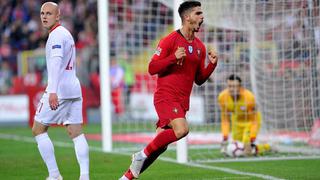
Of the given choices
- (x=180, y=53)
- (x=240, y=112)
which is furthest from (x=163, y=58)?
(x=240, y=112)

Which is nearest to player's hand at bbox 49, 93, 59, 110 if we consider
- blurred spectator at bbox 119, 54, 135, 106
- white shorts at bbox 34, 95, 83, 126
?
white shorts at bbox 34, 95, 83, 126

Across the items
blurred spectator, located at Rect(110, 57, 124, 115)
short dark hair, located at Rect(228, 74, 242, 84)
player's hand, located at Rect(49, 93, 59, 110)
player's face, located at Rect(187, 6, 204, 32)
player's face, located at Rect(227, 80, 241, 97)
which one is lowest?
blurred spectator, located at Rect(110, 57, 124, 115)

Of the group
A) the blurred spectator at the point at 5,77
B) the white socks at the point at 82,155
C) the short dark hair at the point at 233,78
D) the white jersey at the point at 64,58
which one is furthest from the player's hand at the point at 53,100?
the blurred spectator at the point at 5,77

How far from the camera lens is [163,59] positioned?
30.2ft

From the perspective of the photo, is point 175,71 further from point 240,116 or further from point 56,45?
point 240,116

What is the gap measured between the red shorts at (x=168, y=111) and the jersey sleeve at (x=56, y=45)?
1269 mm

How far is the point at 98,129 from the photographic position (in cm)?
2266

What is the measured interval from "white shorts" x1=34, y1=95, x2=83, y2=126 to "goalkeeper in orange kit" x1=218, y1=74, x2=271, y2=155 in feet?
16.3

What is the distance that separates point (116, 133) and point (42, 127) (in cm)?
1068

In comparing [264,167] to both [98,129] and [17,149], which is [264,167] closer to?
[17,149]

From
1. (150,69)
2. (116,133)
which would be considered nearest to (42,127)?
(150,69)

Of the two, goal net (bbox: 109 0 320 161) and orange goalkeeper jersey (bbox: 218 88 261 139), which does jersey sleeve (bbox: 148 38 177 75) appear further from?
orange goalkeeper jersey (bbox: 218 88 261 139)

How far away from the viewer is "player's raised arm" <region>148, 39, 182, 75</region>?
909 centimetres

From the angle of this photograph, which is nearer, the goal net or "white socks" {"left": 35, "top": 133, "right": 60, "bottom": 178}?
"white socks" {"left": 35, "top": 133, "right": 60, "bottom": 178}
